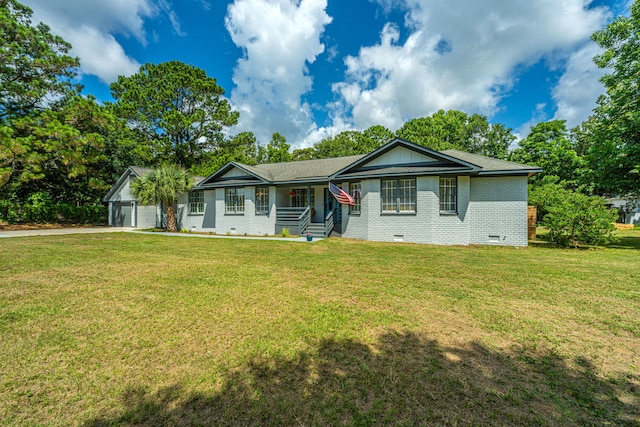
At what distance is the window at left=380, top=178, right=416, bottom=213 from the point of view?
1330cm

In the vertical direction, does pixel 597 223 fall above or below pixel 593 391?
above

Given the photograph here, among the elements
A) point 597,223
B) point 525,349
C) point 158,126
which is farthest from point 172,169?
point 597,223

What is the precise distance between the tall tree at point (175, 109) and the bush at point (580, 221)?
31.0 m

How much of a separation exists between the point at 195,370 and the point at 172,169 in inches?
762

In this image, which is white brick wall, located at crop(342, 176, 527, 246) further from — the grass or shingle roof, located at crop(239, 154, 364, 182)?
the grass

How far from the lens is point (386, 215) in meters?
13.7

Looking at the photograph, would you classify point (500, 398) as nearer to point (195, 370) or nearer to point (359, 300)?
point (359, 300)

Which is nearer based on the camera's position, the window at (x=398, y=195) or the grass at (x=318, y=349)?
the grass at (x=318, y=349)

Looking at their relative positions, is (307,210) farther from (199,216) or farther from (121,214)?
(121,214)

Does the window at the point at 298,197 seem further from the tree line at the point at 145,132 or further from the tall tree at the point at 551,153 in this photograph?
the tall tree at the point at 551,153

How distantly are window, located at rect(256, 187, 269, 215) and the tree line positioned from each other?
52.0 feet

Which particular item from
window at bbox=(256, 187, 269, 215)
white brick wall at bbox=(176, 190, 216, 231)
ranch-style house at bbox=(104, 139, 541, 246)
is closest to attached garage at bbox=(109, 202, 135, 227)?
white brick wall at bbox=(176, 190, 216, 231)

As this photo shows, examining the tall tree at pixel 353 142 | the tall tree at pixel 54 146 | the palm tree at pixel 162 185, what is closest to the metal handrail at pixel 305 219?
the palm tree at pixel 162 185

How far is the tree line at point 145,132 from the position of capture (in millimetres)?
13984
